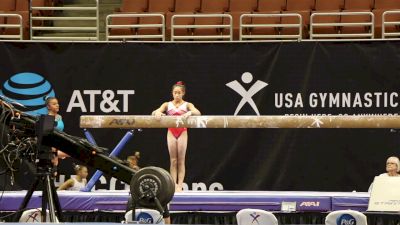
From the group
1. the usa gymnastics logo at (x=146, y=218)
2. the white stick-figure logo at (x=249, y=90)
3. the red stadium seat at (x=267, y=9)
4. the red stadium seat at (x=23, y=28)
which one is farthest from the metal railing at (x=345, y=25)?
the usa gymnastics logo at (x=146, y=218)

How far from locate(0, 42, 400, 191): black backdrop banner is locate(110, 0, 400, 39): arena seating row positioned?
1186 mm

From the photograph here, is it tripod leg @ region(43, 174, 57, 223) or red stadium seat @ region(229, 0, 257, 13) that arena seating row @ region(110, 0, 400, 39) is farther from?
tripod leg @ region(43, 174, 57, 223)

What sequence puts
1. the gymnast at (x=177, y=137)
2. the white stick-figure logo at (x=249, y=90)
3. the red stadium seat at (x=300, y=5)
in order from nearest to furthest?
the gymnast at (x=177, y=137), the white stick-figure logo at (x=249, y=90), the red stadium seat at (x=300, y=5)

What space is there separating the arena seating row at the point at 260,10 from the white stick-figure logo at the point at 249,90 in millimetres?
1272

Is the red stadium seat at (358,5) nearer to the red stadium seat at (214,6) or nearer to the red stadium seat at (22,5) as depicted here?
the red stadium seat at (214,6)

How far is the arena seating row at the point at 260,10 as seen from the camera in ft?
45.1

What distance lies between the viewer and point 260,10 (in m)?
14.1

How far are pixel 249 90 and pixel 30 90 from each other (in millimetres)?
3093

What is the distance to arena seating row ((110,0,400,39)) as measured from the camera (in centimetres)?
1376

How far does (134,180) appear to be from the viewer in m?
7.29

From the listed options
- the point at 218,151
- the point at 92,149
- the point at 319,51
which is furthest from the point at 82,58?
the point at 92,149

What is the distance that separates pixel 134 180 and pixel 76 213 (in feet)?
9.84

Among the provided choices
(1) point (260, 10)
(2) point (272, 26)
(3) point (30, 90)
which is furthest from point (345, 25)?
(3) point (30, 90)

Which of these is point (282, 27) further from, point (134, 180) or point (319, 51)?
point (134, 180)
